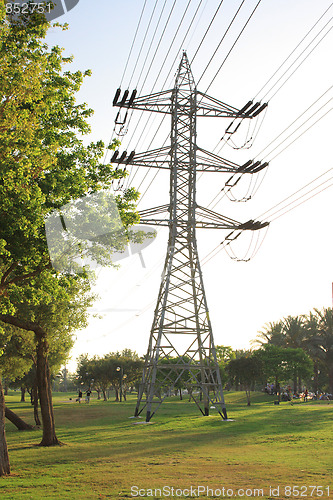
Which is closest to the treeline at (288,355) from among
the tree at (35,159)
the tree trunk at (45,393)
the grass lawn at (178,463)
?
the grass lawn at (178,463)

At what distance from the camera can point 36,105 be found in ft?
44.7

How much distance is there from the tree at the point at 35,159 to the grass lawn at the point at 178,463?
5.22 metres

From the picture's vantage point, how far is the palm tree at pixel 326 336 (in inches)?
2650

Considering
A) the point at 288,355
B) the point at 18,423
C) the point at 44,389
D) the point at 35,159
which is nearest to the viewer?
the point at 35,159

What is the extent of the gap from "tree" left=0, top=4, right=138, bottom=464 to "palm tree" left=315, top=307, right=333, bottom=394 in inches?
2254

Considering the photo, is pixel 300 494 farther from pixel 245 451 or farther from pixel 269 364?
pixel 269 364

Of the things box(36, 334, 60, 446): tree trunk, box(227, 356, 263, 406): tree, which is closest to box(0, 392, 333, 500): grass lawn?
box(36, 334, 60, 446): tree trunk

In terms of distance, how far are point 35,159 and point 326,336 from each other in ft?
206

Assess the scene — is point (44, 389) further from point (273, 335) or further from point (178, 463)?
point (273, 335)

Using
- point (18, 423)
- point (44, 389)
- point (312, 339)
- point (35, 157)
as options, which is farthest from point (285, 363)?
point (35, 157)

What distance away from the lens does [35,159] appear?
1305cm

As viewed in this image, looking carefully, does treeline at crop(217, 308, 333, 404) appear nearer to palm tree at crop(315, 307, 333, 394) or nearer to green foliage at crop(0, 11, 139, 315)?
palm tree at crop(315, 307, 333, 394)

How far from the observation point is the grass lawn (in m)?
11.1

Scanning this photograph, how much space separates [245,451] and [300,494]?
7.39 m
